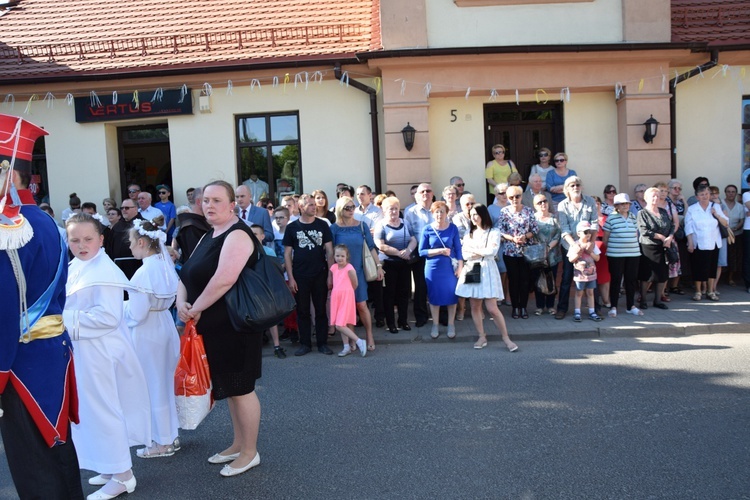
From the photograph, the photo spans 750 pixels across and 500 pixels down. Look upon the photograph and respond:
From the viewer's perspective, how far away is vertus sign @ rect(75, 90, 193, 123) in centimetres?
1242

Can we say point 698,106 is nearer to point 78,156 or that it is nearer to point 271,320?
point 271,320

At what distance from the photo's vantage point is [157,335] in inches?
192

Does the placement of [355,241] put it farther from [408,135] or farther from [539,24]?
[539,24]

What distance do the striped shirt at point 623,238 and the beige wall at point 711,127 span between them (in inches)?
149

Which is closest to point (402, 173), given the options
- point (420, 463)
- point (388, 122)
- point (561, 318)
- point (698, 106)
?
point (388, 122)

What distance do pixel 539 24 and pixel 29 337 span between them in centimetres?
1058

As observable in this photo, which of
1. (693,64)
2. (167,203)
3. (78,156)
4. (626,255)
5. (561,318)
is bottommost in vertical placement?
(561,318)

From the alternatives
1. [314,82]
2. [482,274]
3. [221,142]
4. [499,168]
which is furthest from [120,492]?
[314,82]

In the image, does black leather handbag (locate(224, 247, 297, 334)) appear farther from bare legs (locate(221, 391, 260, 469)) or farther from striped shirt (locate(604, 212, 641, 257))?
striped shirt (locate(604, 212, 641, 257))

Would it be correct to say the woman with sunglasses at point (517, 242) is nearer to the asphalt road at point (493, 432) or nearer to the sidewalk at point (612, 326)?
the sidewalk at point (612, 326)

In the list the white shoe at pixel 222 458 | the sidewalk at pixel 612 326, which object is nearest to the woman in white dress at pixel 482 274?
the sidewalk at pixel 612 326

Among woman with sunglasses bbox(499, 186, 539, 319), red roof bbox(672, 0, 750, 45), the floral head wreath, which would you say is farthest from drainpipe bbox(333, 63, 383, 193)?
the floral head wreath

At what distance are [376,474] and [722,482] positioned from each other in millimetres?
2189

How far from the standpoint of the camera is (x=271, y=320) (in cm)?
421
